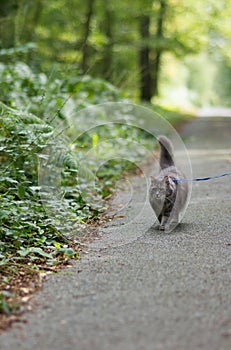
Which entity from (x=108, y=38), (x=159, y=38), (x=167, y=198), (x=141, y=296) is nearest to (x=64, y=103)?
(x=167, y=198)

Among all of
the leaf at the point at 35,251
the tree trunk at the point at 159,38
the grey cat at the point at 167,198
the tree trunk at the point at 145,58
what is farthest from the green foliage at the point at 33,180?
the tree trunk at the point at 159,38

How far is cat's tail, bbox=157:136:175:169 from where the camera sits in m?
6.57

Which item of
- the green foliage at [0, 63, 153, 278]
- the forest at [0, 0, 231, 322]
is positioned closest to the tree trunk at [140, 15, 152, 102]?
the forest at [0, 0, 231, 322]

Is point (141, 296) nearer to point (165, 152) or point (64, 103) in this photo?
point (165, 152)

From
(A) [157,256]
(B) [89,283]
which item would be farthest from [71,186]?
(B) [89,283]

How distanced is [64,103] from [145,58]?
1958 cm

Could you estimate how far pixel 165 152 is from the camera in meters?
6.66

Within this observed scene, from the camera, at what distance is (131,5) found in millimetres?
22781

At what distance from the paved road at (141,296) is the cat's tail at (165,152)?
2.46 feet

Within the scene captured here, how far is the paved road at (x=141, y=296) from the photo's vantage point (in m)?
3.40

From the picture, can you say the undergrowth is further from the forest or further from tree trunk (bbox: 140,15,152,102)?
tree trunk (bbox: 140,15,152,102)

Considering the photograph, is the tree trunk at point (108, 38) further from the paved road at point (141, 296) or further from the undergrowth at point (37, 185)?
the paved road at point (141, 296)

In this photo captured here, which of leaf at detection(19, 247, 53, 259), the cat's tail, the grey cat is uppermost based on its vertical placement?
the cat's tail

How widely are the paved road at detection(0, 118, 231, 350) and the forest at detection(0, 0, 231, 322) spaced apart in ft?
1.25
